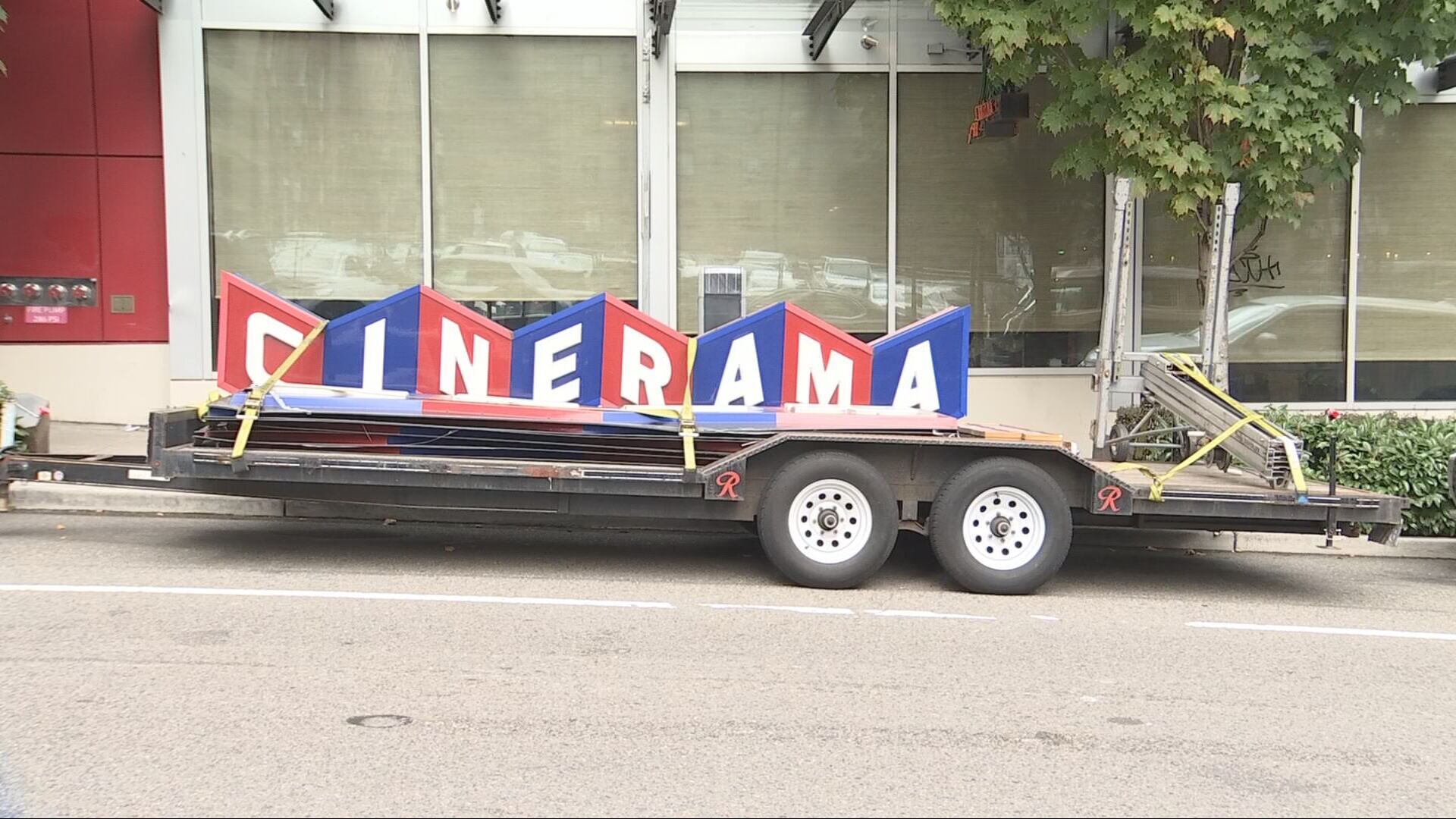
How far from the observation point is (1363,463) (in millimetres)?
9000

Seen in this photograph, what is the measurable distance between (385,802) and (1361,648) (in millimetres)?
5168

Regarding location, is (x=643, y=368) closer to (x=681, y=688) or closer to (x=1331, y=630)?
(x=681, y=688)

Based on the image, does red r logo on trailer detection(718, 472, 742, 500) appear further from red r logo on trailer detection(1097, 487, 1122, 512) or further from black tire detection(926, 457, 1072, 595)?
red r logo on trailer detection(1097, 487, 1122, 512)

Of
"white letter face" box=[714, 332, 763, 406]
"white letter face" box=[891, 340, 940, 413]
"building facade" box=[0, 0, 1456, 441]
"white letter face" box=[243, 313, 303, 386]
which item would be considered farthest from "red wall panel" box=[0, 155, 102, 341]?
"white letter face" box=[891, 340, 940, 413]

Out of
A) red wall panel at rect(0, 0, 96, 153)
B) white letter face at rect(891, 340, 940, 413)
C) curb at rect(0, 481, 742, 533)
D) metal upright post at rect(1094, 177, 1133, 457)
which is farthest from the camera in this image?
red wall panel at rect(0, 0, 96, 153)

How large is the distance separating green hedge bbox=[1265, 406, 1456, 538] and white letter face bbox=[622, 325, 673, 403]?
486 centimetres

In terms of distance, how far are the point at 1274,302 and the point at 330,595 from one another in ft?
33.8

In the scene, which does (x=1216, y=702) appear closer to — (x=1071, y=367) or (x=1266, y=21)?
(x=1266, y=21)

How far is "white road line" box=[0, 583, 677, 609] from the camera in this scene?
6.67 m

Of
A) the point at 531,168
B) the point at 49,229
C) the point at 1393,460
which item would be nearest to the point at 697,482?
the point at 1393,460

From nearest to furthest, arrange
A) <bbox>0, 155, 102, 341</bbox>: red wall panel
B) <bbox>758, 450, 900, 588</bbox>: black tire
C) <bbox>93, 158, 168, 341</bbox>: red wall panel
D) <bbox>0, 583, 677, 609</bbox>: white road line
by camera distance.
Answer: <bbox>0, 583, 677, 609</bbox>: white road line → <bbox>758, 450, 900, 588</bbox>: black tire → <bbox>0, 155, 102, 341</bbox>: red wall panel → <bbox>93, 158, 168, 341</bbox>: red wall panel

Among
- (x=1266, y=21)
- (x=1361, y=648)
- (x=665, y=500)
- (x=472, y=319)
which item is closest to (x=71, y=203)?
(x=472, y=319)

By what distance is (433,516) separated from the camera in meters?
9.01

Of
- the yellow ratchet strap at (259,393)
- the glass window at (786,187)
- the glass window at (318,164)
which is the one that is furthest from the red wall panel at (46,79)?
the yellow ratchet strap at (259,393)
